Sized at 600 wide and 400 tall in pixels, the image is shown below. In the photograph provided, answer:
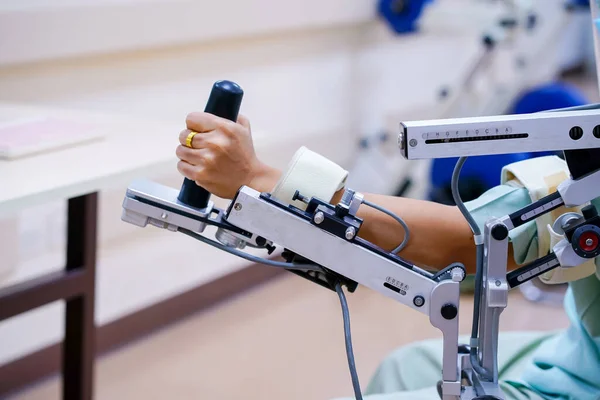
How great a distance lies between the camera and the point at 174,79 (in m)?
2.59

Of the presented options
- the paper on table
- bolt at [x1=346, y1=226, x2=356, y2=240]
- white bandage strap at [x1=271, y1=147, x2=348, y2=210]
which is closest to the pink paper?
the paper on table

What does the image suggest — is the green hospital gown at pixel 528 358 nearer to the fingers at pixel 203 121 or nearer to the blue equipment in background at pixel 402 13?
the fingers at pixel 203 121

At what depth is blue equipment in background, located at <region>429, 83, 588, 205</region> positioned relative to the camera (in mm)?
3035

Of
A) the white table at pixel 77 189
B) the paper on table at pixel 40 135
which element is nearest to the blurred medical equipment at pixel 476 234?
the white table at pixel 77 189

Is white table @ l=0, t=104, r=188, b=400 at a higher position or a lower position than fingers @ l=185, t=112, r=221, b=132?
lower

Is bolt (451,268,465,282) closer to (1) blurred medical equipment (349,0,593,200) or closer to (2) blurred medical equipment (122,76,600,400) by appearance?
(2) blurred medical equipment (122,76,600,400)

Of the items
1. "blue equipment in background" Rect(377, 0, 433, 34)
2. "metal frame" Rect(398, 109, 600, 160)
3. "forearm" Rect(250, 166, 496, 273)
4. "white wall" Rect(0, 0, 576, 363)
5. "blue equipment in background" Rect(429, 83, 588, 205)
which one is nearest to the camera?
"metal frame" Rect(398, 109, 600, 160)

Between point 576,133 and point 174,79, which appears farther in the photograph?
point 174,79

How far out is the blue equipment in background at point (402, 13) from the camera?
10.6ft

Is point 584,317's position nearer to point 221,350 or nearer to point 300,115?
point 221,350

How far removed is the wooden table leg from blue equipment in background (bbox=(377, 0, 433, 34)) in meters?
1.85

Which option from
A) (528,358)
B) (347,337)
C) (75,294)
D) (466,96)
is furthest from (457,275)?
(466,96)

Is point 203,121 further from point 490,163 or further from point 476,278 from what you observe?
point 490,163

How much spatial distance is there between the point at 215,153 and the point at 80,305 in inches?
38.4
